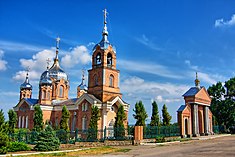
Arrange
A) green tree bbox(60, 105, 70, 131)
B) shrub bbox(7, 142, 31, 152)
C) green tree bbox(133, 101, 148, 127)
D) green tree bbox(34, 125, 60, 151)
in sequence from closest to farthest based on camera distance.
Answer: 1. shrub bbox(7, 142, 31, 152)
2. green tree bbox(34, 125, 60, 151)
3. green tree bbox(133, 101, 148, 127)
4. green tree bbox(60, 105, 70, 131)

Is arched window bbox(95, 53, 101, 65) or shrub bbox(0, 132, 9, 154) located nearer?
shrub bbox(0, 132, 9, 154)

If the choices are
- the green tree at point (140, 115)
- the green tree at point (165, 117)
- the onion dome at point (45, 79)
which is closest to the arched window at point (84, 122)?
the green tree at point (140, 115)

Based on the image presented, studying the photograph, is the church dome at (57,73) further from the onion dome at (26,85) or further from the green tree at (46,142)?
the green tree at (46,142)

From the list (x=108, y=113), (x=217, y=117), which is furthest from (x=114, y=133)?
(x=217, y=117)

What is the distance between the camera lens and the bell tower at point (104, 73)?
3262 centimetres

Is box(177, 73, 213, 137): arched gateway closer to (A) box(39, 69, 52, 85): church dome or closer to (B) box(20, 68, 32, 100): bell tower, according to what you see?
(A) box(39, 69, 52, 85): church dome

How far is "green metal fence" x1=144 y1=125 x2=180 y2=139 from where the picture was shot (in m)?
24.3

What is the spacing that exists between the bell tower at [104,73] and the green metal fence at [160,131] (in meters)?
9.00

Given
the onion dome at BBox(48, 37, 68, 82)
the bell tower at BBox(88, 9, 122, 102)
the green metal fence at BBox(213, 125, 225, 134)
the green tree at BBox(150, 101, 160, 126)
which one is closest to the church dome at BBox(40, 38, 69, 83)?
the onion dome at BBox(48, 37, 68, 82)

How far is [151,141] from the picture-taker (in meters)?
23.6

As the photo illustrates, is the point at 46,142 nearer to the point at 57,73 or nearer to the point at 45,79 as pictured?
the point at 45,79

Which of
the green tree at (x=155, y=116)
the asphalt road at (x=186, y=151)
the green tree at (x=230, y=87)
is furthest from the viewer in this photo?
the green tree at (x=230, y=87)

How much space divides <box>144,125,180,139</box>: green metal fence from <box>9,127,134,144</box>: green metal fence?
200 cm

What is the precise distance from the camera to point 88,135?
2334 cm
